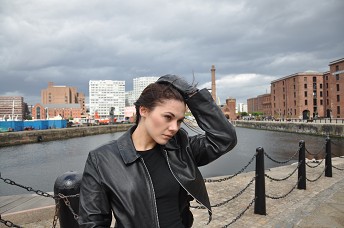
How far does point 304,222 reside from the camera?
4.96m

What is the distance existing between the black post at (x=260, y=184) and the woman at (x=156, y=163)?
420cm

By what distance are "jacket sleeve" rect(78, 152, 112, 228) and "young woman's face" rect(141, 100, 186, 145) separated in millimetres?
397

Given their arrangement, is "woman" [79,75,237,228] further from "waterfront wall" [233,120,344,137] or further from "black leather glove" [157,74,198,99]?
"waterfront wall" [233,120,344,137]

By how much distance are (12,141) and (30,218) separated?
3465cm

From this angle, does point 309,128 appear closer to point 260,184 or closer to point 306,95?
point 306,95

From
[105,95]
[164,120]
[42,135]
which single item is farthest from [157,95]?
[105,95]

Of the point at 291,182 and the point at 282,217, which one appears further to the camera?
the point at 291,182

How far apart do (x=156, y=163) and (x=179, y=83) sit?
0.52 metres

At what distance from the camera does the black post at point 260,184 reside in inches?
227

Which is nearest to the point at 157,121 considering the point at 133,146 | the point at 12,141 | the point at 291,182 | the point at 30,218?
the point at 133,146

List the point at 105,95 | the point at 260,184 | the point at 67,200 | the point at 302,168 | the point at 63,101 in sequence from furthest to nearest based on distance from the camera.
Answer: the point at 105,95 < the point at 63,101 < the point at 302,168 < the point at 260,184 < the point at 67,200

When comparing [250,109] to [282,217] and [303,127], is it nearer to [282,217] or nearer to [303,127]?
[303,127]

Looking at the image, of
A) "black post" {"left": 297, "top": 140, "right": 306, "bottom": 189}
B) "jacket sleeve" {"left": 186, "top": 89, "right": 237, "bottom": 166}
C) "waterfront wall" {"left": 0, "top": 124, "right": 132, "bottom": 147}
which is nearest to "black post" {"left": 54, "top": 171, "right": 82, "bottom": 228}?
"jacket sleeve" {"left": 186, "top": 89, "right": 237, "bottom": 166}

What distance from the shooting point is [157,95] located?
1.62m
